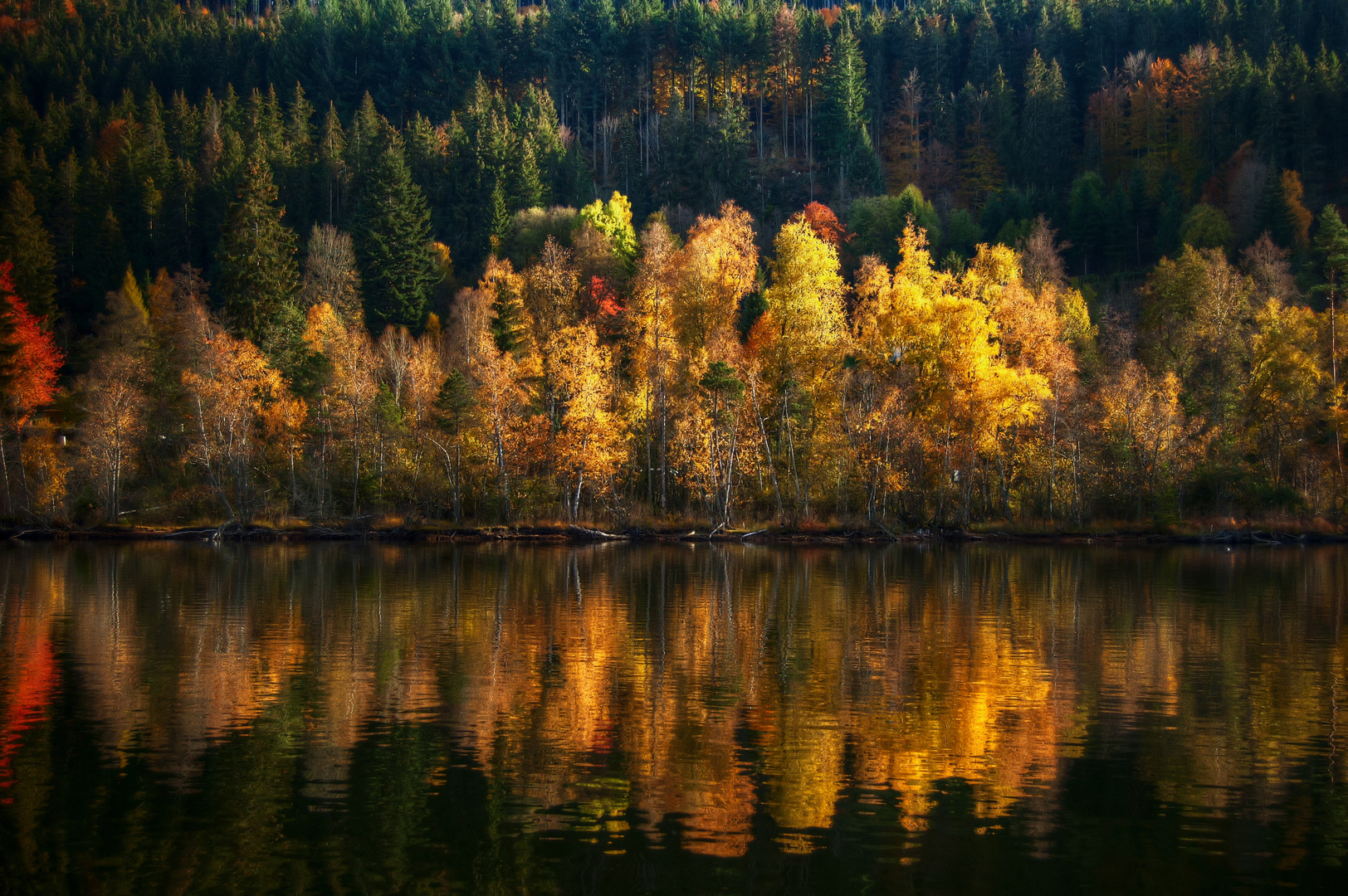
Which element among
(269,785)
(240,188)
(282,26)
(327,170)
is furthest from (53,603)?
(282,26)

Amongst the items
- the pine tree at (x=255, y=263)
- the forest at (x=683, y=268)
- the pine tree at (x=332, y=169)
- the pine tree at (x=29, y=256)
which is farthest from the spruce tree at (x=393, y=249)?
the pine tree at (x=29, y=256)

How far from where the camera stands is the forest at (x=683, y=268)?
6662cm

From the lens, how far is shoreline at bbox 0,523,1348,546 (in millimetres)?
64438

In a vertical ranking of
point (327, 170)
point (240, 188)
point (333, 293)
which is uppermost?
point (327, 170)

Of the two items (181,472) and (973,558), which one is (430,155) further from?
(973,558)

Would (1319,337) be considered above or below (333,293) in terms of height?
below

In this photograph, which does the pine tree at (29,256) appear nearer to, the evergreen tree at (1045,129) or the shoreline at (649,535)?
the shoreline at (649,535)

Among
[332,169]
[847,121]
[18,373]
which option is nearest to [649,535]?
[18,373]

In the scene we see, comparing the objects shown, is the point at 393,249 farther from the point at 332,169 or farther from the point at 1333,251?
the point at 1333,251

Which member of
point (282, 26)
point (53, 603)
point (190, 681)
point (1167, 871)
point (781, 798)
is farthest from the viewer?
point (282, 26)

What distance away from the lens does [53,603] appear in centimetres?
3403

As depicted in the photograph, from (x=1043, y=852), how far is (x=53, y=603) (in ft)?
104

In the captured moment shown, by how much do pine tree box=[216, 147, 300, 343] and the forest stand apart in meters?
0.33

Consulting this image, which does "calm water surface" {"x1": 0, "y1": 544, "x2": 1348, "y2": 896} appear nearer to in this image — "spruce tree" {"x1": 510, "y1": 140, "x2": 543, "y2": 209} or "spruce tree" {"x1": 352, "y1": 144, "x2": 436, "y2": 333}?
"spruce tree" {"x1": 352, "y1": 144, "x2": 436, "y2": 333}
